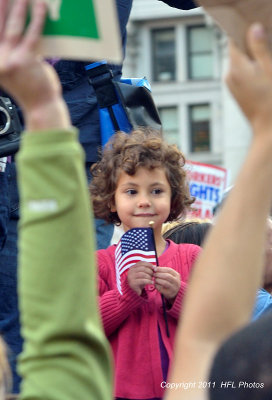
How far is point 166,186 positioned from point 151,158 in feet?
0.37

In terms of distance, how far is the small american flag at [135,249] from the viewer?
3.24 meters

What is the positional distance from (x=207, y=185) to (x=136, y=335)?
7.86m

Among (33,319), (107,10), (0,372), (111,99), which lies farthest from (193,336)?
(111,99)

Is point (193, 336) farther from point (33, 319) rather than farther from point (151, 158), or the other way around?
point (151, 158)

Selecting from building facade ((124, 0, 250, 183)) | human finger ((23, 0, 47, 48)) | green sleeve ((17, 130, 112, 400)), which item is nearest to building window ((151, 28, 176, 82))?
building facade ((124, 0, 250, 183))

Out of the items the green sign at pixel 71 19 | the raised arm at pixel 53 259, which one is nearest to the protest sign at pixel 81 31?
the green sign at pixel 71 19

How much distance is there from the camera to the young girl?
316cm

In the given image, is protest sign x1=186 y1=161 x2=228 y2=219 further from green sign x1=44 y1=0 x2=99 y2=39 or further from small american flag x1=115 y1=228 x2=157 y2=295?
green sign x1=44 y1=0 x2=99 y2=39

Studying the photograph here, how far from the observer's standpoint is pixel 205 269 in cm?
157

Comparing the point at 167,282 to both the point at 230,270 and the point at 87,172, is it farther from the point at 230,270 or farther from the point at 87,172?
the point at 230,270

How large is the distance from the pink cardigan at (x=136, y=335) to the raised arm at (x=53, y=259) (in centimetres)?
151

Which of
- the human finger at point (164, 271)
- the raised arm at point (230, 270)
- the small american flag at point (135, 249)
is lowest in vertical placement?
the human finger at point (164, 271)

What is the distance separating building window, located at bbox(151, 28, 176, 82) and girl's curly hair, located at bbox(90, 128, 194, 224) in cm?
3282

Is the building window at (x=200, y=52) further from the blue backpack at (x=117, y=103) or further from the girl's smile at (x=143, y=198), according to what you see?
the girl's smile at (x=143, y=198)
